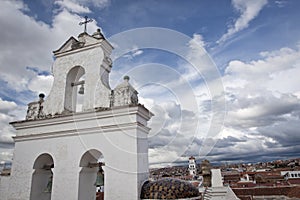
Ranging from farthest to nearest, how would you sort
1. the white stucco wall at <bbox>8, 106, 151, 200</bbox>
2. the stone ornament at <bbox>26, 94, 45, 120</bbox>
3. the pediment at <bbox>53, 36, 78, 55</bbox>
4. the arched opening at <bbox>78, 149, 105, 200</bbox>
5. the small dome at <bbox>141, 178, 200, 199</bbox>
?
1. the pediment at <bbox>53, 36, 78, 55</bbox>
2. the stone ornament at <bbox>26, 94, 45, 120</bbox>
3. the arched opening at <bbox>78, 149, 105, 200</bbox>
4. the white stucco wall at <bbox>8, 106, 151, 200</bbox>
5. the small dome at <bbox>141, 178, 200, 199</bbox>

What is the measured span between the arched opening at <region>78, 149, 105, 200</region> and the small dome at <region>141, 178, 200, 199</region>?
177 cm

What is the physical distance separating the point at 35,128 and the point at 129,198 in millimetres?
4217

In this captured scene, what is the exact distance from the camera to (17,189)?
25.2ft

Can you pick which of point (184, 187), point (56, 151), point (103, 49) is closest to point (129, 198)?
point (184, 187)

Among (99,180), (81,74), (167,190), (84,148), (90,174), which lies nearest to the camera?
(167,190)

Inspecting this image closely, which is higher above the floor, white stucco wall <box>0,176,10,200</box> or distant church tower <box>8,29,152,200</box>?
distant church tower <box>8,29,152,200</box>

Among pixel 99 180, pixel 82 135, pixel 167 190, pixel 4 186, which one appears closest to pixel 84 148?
pixel 82 135

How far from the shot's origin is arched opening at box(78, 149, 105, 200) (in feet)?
23.9

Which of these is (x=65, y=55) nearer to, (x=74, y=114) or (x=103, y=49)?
(x=103, y=49)

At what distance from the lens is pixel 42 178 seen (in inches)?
318

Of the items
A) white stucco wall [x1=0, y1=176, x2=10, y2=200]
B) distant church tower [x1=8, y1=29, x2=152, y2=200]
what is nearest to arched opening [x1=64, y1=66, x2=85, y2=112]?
distant church tower [x1=8, y1=29, x2=152, y2=200]

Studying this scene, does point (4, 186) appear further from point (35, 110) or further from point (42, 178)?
point (35, 110)

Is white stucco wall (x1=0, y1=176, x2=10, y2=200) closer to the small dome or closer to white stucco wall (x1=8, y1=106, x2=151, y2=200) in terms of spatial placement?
white stucco wall (x1=8, y1=106, x2=151, y2=200)

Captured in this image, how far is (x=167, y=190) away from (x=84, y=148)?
2.83 metres
